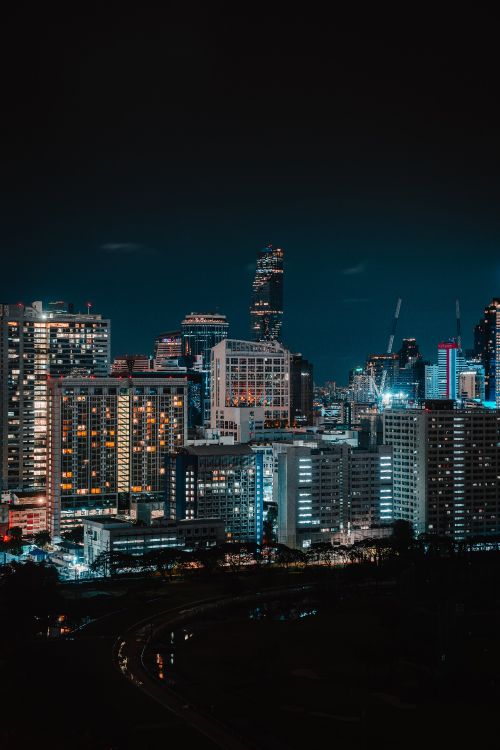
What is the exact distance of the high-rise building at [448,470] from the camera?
170 ft

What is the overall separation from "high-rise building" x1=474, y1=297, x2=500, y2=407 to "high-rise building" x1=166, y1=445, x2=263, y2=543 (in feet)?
170

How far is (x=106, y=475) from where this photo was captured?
5500 cm

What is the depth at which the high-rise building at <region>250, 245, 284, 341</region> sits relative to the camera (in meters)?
117

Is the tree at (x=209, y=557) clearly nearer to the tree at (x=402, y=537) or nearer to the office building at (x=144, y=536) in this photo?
the office building at (x=144, y=536)

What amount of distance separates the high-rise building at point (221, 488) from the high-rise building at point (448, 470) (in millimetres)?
7723

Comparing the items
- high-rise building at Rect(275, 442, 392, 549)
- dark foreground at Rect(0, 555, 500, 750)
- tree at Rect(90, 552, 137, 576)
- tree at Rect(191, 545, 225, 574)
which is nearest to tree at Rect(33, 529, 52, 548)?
tree at Rect(90, 552, 137, 576)

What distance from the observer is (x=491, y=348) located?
101 metres

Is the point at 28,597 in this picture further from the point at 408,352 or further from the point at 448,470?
the point at 408,352

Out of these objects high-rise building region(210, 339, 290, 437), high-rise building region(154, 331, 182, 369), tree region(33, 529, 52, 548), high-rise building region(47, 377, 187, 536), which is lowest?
tree region(33, 529, 52, 548)

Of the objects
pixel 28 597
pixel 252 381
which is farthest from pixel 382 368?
pixel 28 597

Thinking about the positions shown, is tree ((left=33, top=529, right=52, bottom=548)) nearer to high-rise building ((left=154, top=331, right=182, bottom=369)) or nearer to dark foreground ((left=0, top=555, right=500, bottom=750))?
dark foreground ((left=0, top=555, right=500, bottom=750))

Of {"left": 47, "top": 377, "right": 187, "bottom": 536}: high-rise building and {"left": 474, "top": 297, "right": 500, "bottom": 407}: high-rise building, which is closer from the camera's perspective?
{"left": 47, "top": 377, "right": 187, "bottom": 536}: high-rise building

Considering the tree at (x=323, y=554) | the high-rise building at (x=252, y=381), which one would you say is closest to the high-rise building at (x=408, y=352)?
the high-rise building at (x=252, y=381)

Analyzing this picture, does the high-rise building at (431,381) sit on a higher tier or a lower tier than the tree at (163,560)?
higher
